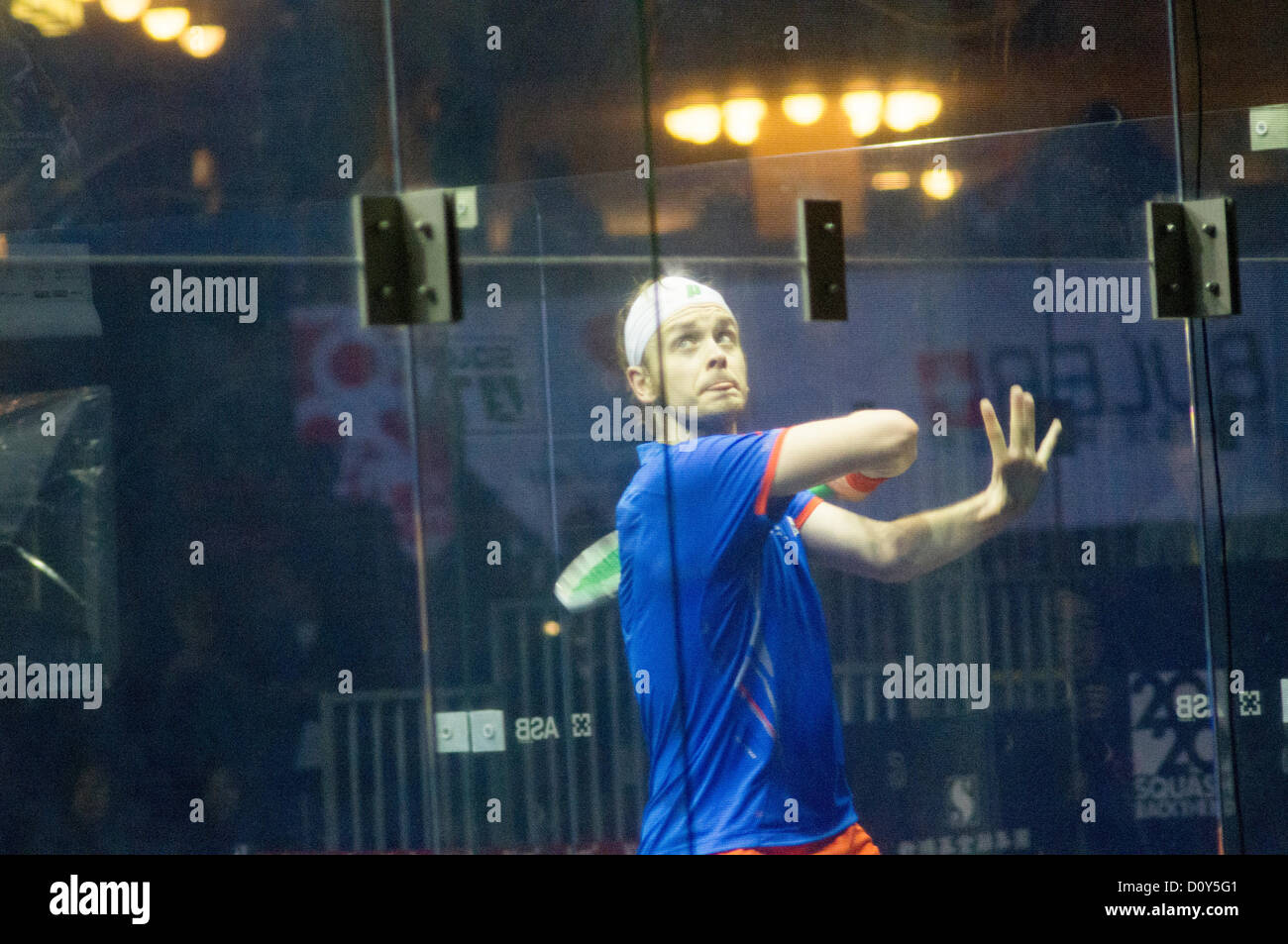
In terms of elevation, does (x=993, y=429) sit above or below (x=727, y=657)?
above

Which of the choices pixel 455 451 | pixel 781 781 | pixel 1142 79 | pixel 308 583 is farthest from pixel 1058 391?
pixel 308 583

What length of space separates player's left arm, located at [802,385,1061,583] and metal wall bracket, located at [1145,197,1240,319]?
1.30 ft

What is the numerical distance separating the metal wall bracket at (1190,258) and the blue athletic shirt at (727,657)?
97 cm

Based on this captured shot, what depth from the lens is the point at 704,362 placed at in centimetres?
402

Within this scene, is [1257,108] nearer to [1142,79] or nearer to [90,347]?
[1142,79]

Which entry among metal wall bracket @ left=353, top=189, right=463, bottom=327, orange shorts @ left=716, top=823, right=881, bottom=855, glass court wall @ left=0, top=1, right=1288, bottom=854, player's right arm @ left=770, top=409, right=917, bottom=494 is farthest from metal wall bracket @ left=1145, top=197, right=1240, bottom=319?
metal wall bracket @ left=353, top=189, right=463, bottom=327

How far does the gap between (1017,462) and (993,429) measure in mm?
97

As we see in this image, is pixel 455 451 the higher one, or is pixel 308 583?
pixel 455 451

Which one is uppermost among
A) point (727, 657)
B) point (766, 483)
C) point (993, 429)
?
point (993, 429)

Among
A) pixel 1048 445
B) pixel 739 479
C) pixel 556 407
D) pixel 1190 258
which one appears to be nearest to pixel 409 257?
pixel 556 407

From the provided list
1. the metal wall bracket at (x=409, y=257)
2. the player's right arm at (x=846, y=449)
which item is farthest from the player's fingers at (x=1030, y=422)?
the metal wall bracket at (x=409, y=257)

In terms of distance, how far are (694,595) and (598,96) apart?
1204 mm

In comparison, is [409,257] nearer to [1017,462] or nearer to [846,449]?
[846,449]

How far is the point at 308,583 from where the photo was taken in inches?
161
